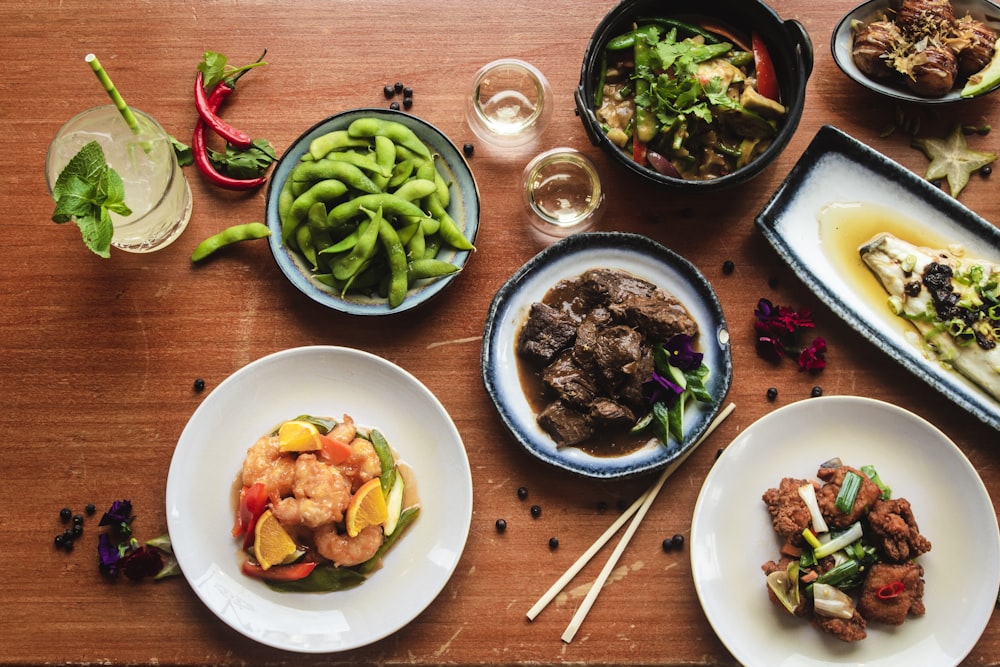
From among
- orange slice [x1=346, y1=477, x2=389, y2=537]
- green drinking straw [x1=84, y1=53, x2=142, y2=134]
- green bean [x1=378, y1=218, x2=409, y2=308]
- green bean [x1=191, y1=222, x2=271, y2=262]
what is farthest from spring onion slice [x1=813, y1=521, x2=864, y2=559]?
green drinking straw [x1=84, y1=53, x2=142, y2=134]

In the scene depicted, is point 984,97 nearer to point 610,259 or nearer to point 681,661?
point 610,259

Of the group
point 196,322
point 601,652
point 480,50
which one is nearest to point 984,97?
point 480,50

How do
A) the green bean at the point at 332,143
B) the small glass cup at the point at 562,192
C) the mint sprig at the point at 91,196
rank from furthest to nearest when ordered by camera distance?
the small glass cup at the point at 562,192 < the green bean at the point at 332,143 < the mint sprig at the point at 91,196

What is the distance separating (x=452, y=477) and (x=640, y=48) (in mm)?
1844

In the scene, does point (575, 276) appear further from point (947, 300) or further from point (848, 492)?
point (947, 300)

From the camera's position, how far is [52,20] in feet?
11.0

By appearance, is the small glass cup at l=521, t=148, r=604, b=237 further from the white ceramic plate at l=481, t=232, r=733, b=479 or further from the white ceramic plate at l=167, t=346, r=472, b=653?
the white ceramic plate at l=167, t=346, r=472, b=653

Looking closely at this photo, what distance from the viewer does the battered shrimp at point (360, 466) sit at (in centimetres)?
297

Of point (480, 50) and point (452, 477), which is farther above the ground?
point (480, 50)

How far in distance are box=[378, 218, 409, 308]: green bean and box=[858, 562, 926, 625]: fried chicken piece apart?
214 centimetres

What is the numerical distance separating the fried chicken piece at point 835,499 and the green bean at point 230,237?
2.44m

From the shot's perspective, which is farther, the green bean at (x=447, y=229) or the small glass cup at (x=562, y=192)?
the small glass cup at (x=562, y=192)

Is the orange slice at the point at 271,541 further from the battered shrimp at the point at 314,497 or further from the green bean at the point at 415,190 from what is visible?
the green bean at the point at 415,190

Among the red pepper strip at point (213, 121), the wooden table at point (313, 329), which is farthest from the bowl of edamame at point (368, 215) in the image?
the red pepper strip at point (213, 121)
